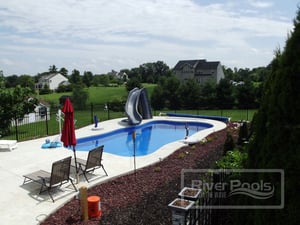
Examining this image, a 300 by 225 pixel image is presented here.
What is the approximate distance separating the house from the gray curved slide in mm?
39866

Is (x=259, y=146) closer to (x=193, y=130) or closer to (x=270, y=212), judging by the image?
(x=270, y=212)

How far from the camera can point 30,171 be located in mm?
8398

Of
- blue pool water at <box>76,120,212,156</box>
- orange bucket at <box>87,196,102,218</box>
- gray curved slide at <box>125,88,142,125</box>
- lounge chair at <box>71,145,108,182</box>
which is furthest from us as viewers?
gray curved slide at <box>125,88,142,125</box>

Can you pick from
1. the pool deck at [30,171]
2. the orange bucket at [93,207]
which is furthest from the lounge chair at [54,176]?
the orange bucket at [93,207]

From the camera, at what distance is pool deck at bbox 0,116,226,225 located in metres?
5.79

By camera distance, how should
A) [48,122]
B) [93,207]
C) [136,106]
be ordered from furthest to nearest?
1. [48,122]
2. [136,106]
3. [93,207]

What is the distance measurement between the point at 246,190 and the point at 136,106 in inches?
619

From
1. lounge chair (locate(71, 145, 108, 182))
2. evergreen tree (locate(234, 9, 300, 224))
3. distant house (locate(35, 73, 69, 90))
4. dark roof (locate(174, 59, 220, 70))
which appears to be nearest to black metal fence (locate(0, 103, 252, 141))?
lounge chair (locate(71, 145, 108, 182))

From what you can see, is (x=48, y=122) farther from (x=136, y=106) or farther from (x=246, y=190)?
(x=246, y=190)

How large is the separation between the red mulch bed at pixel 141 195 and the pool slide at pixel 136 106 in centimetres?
901

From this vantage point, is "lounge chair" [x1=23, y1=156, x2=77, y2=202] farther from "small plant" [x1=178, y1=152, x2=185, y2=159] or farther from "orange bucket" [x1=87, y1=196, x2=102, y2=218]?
"small plant" [x1=178, y1=152, x2=185, y2=159]

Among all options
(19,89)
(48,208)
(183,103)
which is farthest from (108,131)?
(183,103)

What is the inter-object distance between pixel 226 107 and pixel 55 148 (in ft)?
73.2

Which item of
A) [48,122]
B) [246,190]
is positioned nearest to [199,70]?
[48,122]
